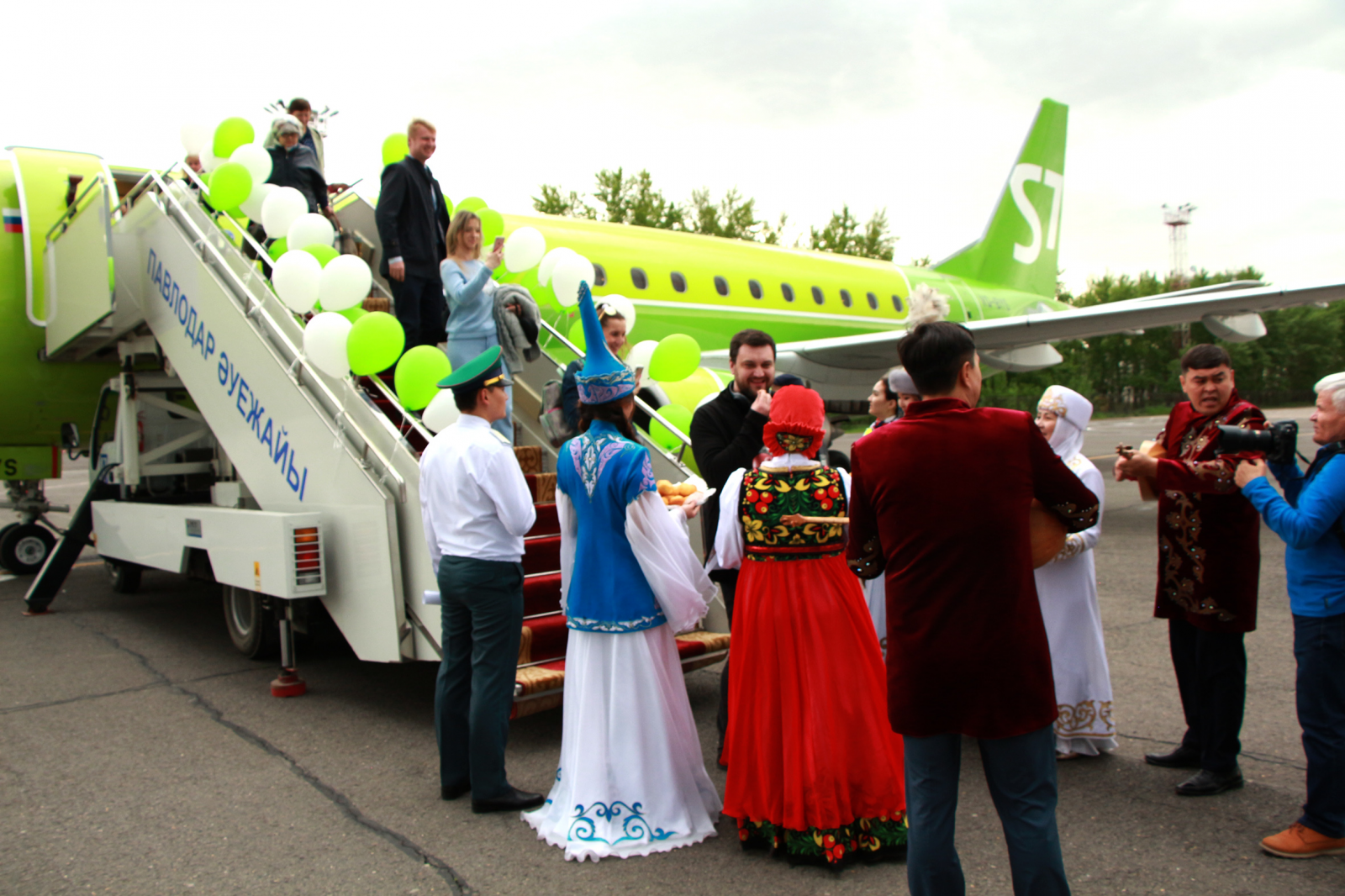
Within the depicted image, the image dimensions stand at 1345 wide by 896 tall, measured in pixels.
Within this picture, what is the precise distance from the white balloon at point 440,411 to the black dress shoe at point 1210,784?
3590 mm

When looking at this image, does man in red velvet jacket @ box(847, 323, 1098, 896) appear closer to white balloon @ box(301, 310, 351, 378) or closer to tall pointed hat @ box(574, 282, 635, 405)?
tall pointed hat @ box(574, 282, 635, 405)

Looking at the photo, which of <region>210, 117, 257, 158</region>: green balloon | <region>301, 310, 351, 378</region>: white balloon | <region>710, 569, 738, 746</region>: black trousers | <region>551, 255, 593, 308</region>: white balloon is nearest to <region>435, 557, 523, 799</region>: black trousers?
<region>710, 569, 738, 746</region>: black trousers

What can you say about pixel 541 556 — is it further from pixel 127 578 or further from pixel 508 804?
pixel 127 578

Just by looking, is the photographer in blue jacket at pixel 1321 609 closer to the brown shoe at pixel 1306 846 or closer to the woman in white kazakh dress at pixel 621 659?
the brown shoe at pixel 1306 846

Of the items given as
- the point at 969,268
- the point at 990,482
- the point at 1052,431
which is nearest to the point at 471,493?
the point at 990,482

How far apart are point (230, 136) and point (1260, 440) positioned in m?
6.48

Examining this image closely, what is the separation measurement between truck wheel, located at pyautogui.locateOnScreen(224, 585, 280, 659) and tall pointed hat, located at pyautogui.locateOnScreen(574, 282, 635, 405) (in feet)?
10.8

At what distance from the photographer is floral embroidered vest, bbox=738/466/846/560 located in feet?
10.0

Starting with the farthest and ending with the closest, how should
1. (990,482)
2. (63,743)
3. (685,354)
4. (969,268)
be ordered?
(969,268)
(685,354)
(63,743)
(990,482)

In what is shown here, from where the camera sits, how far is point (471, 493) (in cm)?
341

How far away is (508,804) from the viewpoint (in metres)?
3.49

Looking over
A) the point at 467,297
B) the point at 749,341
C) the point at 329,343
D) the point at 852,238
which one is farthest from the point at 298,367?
the point at 852,238

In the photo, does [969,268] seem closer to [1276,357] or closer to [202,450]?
[202,450]

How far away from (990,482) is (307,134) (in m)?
6.79
